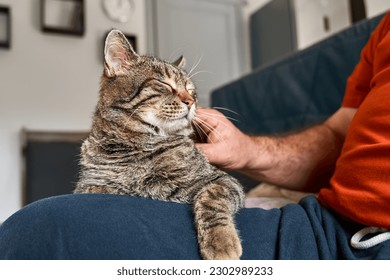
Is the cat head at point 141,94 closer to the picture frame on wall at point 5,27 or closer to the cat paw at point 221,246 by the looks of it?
the cat paw at point 221,246

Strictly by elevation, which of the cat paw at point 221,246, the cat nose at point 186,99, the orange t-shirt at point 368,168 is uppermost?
the cat nose at point 186,99

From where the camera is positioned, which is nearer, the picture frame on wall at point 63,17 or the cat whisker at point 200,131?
the cat whisker at point 200,131

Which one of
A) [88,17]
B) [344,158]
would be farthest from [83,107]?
[344,158]

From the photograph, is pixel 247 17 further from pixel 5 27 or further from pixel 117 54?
pixel 117 54

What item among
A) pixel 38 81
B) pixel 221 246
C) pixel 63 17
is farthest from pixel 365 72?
pixel 63 17

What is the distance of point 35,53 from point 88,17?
1.92 ft

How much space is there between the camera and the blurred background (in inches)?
128

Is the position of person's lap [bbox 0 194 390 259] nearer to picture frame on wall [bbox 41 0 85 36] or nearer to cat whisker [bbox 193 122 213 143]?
cat whisker [bbox 193 122 213 143]

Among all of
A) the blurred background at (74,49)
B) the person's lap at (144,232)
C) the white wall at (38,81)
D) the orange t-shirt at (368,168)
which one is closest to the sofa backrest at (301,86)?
the orange t-shirt at (368,168)

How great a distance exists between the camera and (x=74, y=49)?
11.6 feet

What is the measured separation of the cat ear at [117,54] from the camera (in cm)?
96

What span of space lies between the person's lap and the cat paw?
0.07 feet

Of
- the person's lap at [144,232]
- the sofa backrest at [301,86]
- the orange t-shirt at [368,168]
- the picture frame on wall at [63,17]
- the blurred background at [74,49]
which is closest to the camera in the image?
the person's lap at [144,232]

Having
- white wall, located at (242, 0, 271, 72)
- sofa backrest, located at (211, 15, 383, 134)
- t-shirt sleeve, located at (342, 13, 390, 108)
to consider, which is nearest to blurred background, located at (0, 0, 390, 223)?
white wall, located at (242, 0, 271, 72)
